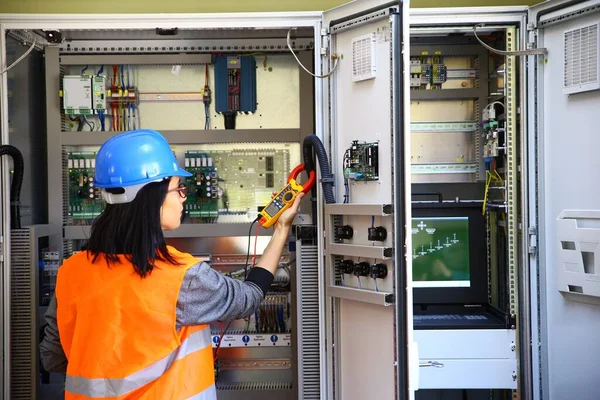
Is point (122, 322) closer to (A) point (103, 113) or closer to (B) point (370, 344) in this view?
(B) point (370, 344)

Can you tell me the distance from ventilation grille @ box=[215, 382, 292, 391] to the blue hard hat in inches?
84.5

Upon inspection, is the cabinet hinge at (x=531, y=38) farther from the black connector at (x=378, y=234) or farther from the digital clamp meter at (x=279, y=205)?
the digital clamp meter at (x=279, y=205)

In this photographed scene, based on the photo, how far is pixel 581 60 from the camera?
112 inches

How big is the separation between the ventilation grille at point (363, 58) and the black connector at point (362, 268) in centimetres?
79

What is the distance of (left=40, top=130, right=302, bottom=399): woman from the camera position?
1672mm

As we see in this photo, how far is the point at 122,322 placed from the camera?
1.67 metres

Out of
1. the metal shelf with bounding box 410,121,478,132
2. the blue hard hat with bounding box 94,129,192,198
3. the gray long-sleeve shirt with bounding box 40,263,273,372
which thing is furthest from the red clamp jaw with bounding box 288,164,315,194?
the metal shelf with bounding box 410,121,478,132

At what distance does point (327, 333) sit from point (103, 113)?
6.30ft

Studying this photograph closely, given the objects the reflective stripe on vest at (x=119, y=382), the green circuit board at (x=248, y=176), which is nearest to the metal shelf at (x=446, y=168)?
the green circuit board at (x=248, y=176)

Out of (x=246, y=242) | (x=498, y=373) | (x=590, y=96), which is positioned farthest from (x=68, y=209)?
(x=590, y=96)

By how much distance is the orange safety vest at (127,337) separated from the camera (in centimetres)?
167

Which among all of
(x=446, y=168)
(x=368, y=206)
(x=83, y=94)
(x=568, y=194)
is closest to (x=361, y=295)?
(x=368, y=206)

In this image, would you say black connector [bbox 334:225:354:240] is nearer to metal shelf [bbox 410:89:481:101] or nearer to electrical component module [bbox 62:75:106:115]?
metal shelf [bbox 410:89:481:101]

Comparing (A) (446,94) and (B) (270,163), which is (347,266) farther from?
(A) (446,94)
